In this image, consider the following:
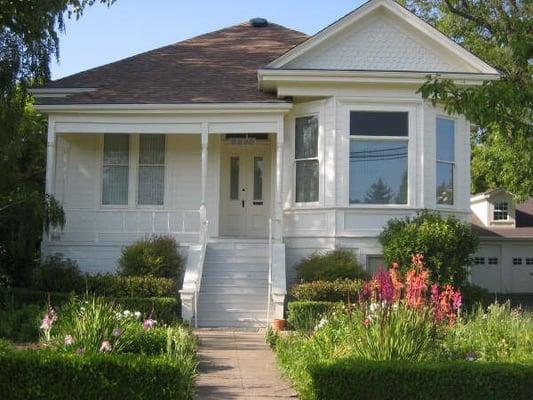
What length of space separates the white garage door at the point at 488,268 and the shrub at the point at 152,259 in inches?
635

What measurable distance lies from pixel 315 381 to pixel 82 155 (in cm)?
1295

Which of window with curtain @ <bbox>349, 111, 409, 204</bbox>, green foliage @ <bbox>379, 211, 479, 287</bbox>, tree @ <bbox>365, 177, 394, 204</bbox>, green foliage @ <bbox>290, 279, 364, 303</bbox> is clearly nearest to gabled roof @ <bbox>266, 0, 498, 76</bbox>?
window with curtain @ <bbox>349, 111, 409, 204</bbox>

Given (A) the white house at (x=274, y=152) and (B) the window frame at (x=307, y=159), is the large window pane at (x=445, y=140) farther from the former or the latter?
(B) the window frame at (x=307, y=159)

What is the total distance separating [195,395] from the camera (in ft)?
26.8

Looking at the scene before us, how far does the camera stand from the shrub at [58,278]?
15188 mm

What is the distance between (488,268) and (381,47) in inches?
584

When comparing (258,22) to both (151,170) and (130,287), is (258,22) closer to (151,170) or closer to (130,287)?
(151,170)

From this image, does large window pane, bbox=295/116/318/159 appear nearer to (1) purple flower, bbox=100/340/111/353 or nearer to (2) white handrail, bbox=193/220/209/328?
(2) white handrail, bbox=193/220/209/328

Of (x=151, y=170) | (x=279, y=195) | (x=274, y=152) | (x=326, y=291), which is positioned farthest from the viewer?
(x=274, y=152)

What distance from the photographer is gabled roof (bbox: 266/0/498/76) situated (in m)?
17.1

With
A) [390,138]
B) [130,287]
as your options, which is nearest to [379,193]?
[390,138]

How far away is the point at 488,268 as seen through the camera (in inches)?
1142

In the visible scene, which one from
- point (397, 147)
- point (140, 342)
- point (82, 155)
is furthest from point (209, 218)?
point (140, 342)

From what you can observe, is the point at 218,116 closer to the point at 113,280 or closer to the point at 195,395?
the point at 113,280
